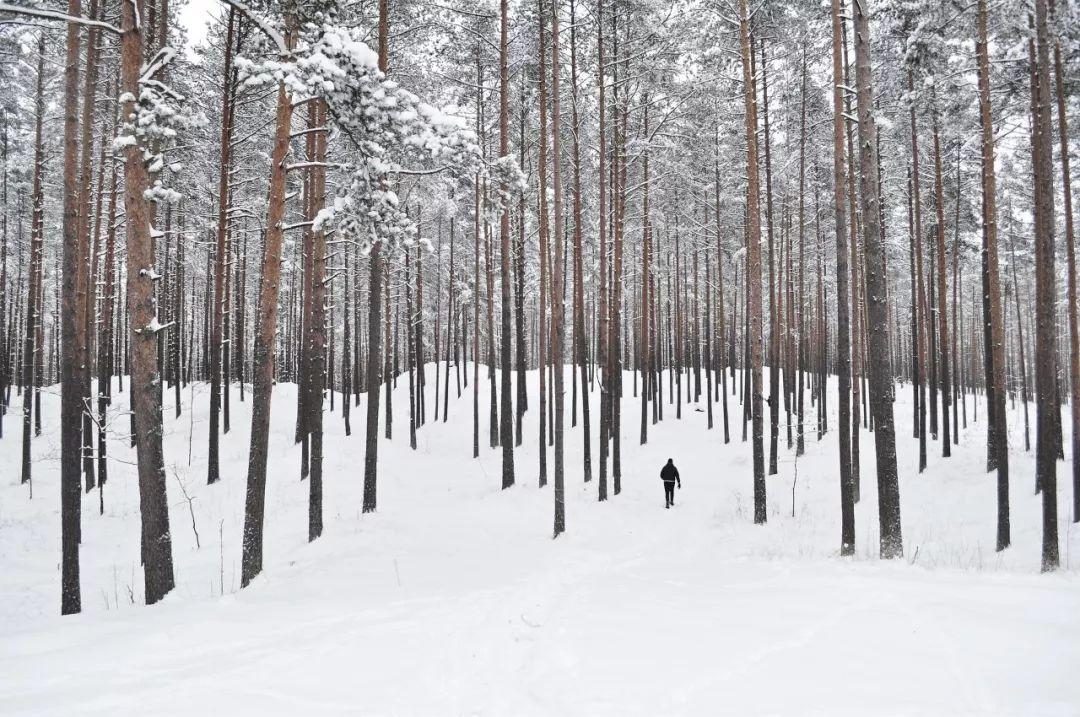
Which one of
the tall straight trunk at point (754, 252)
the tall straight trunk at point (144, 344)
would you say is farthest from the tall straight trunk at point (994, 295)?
the tall straight trunk at point (144, 344)

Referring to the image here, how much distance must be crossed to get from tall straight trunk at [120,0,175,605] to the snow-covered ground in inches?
25.7

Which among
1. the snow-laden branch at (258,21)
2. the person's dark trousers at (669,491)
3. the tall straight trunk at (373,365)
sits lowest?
the person's dark trousers at (669,491)

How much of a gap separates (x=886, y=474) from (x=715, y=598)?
4.54 meters

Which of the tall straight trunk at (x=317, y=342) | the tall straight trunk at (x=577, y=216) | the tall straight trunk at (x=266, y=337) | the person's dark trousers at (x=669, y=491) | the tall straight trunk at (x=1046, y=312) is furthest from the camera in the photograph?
the person's dark trousers at (x=669, y=491)

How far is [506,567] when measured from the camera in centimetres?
911

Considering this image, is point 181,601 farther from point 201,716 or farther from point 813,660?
point 813,660

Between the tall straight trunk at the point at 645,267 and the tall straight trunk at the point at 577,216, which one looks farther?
the tall straight trunk at the point at 645,267

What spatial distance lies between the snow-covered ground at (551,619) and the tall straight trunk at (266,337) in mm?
694

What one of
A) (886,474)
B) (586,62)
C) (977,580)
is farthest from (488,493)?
(586,62)

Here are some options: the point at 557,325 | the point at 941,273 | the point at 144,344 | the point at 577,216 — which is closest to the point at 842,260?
the point at 557,325

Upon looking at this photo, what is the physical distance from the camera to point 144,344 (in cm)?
708

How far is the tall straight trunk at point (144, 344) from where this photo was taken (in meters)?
6.86

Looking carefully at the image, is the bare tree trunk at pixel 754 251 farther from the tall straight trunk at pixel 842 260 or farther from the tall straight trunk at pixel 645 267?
the tall straight trunk at pixel 645 267

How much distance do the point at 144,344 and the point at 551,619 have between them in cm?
627
